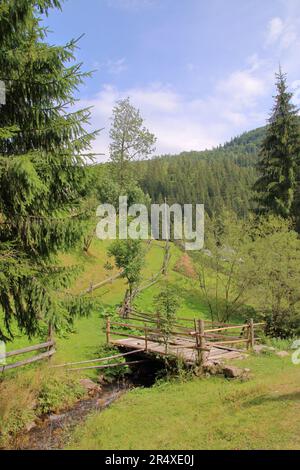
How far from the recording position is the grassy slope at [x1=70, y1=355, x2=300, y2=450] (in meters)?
7.02

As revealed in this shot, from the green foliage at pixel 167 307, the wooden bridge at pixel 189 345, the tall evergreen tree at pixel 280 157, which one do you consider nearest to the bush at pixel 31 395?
the wooden bridge at pixel 189 345

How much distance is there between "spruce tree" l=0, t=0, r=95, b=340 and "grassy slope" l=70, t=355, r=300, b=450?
3.34m

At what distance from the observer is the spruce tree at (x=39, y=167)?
6.86 meters

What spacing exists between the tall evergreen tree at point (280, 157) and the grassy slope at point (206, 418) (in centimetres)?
1654

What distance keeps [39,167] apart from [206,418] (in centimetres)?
728

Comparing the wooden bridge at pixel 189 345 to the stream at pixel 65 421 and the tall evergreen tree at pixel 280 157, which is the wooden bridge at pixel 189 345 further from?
the tall evergreen tree at pixel 280 157

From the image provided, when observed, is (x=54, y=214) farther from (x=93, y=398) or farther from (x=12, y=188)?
(x=93, y=398)

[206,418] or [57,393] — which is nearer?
[206,418]

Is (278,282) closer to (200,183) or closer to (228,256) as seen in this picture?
(228,256)

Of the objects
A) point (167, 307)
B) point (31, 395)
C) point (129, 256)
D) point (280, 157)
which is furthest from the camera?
point (280, 157)

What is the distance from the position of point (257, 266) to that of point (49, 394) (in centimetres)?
1337

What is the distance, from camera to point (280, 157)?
26.5 m

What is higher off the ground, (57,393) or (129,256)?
(129,256)

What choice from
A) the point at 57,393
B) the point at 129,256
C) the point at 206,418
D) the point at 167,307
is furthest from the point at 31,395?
the point at 129,256
